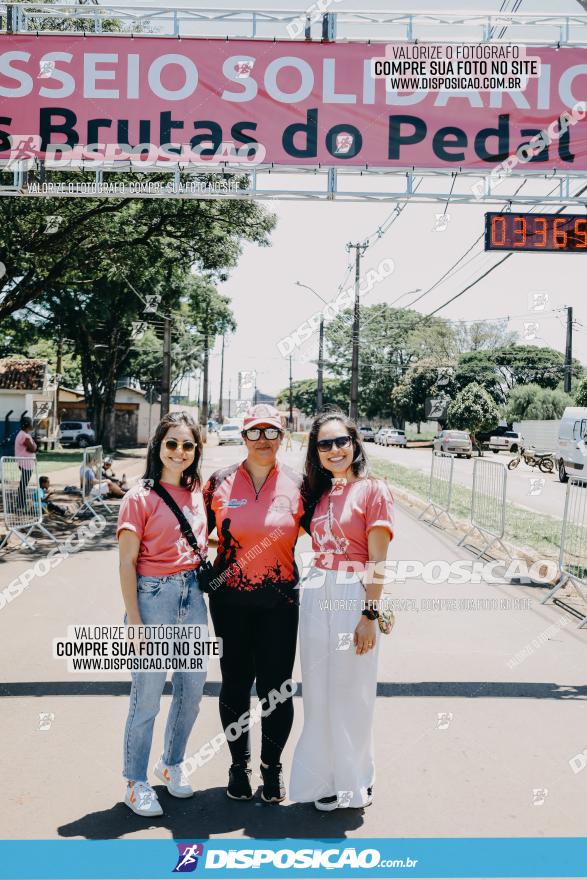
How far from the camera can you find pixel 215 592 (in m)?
3.79

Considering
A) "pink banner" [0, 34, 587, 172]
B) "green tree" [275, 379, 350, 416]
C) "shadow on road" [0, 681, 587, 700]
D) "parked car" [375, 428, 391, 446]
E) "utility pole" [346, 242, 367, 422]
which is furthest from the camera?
"green tree" [275, 379, 350, 416]

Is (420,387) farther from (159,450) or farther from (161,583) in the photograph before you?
(161,583)

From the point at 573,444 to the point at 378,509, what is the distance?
934 inches

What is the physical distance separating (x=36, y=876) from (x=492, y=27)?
7622 millimetres

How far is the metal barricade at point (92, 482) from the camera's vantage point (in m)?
14.4

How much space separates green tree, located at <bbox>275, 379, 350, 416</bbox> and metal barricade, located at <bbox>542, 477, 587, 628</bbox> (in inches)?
2938

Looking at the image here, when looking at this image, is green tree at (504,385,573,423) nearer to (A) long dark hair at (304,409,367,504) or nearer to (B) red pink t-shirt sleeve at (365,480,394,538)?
(A) long dark hair at (304,409,367,504)

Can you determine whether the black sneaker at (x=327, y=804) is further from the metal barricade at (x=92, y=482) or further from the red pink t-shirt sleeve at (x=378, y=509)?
the metal barricade at (x=92, y=482)

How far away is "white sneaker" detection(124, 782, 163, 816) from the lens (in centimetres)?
363

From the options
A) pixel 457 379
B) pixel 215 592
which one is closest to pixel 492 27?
pixel 215 592

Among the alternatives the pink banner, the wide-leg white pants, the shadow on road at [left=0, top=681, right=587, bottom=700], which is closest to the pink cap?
the wide-leg white pants

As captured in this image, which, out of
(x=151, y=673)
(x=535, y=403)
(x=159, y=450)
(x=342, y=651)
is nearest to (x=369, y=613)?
(x=342, y=651)

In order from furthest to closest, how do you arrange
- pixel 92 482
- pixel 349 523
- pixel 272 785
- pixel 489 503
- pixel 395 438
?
pixel 395 438 < pixel 92 482 < pixel 489 503 < pixel 272 785 < pixel 349 523

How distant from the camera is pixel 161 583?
145 inches
